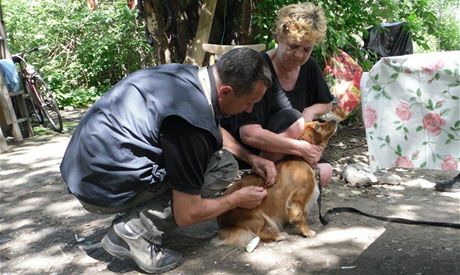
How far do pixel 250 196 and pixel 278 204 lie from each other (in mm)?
229

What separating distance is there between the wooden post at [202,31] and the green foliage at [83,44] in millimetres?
5391

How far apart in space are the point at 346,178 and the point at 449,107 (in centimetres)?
181

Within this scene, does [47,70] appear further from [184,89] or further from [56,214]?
[184,89]

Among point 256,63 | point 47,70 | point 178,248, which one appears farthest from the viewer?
point 47,70

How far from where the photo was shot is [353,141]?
5453 millimetres

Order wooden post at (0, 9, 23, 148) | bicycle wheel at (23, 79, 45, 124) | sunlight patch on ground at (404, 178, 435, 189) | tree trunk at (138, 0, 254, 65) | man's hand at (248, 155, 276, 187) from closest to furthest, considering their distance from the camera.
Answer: man's hand at (248, 155, 276, 187)
sunlight patch on ground at (404, 178, 435, 189)
tree trunk at (138, 0, 254, 65)
wooden post at (0, 9, 23, 148)
bicycle wheel at (23, 79, 45, 124)

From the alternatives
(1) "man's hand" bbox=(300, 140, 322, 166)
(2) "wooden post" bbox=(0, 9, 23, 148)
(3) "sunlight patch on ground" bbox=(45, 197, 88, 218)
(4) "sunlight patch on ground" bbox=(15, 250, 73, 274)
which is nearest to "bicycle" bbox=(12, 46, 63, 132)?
(2) "wooden post" bbox=(0, 9, 23, 148)

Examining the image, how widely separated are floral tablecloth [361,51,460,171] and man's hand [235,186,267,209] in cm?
61

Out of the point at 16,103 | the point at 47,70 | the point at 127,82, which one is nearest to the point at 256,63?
the point at 127,82

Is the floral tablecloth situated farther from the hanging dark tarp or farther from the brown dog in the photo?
the hanging dark tarp

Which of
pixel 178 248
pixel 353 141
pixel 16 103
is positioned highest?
pixel 16 103

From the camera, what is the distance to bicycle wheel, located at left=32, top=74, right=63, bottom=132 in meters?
6.98

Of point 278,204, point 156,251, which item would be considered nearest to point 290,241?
point 278,204

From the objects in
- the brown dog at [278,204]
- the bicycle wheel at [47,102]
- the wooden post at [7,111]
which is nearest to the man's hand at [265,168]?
the brown dog at [278,204]
